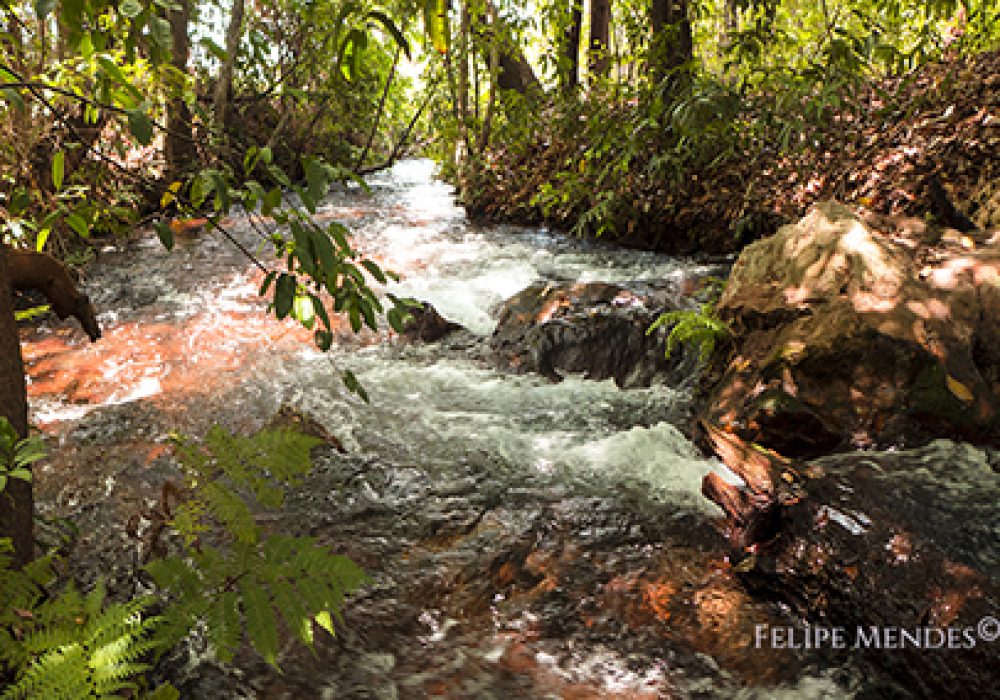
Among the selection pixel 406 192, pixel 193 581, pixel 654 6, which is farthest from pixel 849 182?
pixel 406 192

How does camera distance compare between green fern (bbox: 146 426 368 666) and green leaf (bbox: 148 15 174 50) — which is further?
green fern (bbox: 146 426 368 666)

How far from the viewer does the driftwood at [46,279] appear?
10.0 feet

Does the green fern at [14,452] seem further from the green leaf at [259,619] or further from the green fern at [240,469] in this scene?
the green leaf at [259,619]

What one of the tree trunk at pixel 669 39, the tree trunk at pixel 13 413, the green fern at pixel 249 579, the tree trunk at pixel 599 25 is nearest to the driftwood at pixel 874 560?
the green fern at pixel 249 579

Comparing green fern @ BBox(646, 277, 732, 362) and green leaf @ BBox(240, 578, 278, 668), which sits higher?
green leaf @ BBox(240, 578, 278, 668)

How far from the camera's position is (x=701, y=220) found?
8156 mm

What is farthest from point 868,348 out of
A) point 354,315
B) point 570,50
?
point 570,50

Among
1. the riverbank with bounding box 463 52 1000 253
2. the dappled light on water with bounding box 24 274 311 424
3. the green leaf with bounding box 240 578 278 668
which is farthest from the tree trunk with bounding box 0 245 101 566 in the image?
the riverbank with bounding box 463 52 1000 253

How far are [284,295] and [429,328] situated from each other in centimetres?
446

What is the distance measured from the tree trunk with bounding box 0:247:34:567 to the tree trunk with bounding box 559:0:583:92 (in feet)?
31.4

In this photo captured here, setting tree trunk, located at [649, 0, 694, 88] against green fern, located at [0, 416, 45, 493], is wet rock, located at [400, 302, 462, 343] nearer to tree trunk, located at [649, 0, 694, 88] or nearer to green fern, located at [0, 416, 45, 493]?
tree trunk, located at [649, 0, 694, 88]

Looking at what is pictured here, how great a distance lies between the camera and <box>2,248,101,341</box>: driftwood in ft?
10.0

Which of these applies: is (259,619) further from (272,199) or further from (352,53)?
(352,53)

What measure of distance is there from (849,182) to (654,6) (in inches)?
147
